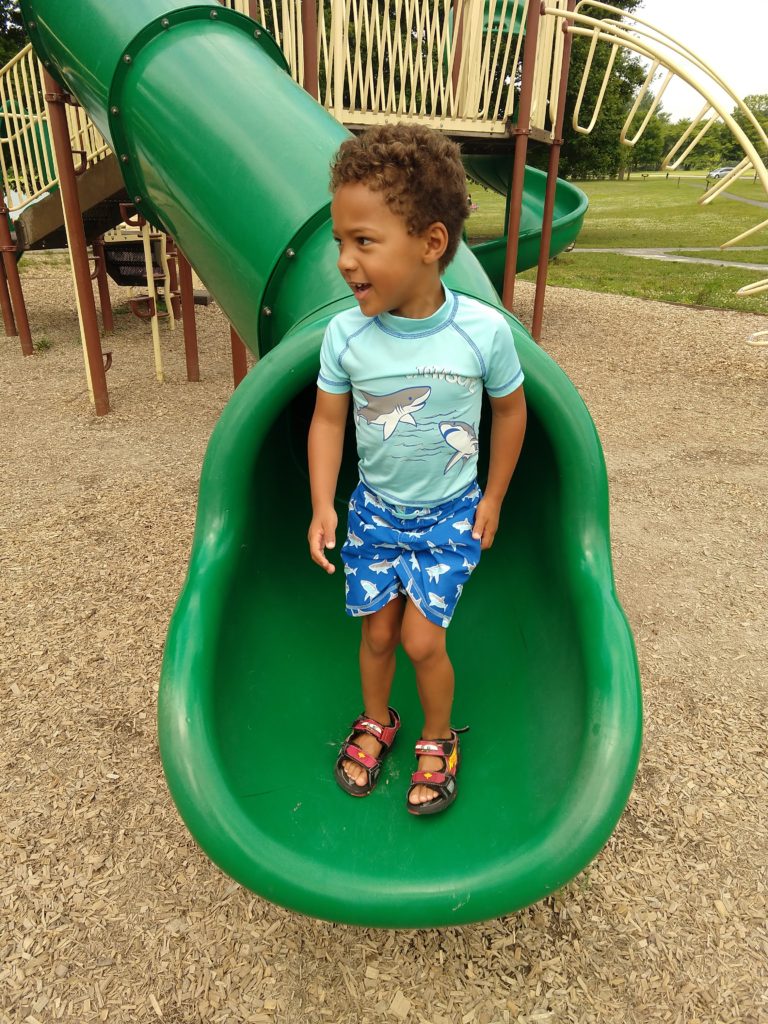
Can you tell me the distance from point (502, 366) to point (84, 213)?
20.7 ft

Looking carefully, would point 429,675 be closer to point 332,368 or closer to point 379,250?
point 332,368

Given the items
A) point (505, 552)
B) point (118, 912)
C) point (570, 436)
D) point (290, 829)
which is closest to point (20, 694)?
point (118, 912)

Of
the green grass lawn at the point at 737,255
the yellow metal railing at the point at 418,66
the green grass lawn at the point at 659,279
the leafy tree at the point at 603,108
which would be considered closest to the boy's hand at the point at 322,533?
the yellow metal railing at the point at 418,66

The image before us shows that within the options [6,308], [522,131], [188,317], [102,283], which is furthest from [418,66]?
[6,308]

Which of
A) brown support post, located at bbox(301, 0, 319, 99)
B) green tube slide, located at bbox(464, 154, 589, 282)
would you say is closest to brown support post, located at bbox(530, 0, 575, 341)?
green tube slide, located at bbox(464, 154, 589, 282)

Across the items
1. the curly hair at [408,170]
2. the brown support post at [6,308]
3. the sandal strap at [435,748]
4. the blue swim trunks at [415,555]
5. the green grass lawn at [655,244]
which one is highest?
the curly hair at [408,170]

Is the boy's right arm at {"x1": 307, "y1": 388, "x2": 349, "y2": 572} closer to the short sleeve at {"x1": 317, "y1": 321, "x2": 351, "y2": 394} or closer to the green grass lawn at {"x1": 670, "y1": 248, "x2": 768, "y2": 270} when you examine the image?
the short sleeve at {"x1": 317, "y1": 321, "x2": 351, "y2": 394}

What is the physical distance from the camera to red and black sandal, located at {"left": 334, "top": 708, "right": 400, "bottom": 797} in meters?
1.81

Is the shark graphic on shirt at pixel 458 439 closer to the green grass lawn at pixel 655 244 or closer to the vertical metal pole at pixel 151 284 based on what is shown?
the green grass lawn at pixel 655 244

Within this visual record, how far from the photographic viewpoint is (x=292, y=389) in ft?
6.55

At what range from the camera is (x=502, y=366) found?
5.41ft

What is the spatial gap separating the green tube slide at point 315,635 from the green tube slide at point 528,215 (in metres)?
5.32

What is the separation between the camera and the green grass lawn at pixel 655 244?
1114cm

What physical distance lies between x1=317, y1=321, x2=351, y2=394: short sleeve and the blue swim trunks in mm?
255
